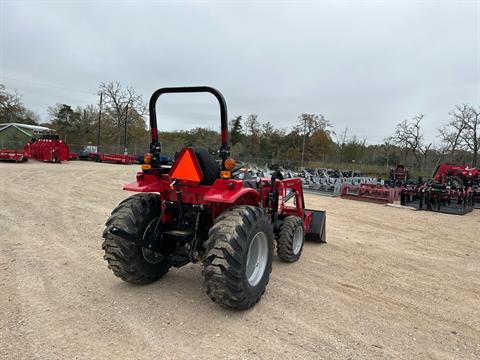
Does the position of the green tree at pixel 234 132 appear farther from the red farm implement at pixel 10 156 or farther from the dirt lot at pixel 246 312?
the red farm implement at pixel 10 156

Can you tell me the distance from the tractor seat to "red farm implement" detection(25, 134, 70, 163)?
23682 millimetres

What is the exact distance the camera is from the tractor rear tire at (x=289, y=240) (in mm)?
5250

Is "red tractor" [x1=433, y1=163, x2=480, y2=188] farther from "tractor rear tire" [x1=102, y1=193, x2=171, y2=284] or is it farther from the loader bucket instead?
"tractor rear tire" [x1=102, y1=193, x2=171, y2=284]

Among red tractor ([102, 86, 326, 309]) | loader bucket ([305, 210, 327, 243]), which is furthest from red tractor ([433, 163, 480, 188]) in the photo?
red tractor ([102, 86, 326, 309])

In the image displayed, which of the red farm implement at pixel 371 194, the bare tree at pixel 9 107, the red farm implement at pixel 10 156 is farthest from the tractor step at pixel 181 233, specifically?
the bare tree at pixel 9 107

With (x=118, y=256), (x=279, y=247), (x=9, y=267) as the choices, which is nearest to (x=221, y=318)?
(x=118, y=256)

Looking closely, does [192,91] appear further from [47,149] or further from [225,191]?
[47,149]

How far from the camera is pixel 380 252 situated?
6.58 metres

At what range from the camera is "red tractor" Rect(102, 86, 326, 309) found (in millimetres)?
3373

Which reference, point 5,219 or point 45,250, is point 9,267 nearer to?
point 45,250

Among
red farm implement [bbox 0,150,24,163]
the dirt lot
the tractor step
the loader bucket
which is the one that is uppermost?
red farm implement [bbox 0,150,24,163]

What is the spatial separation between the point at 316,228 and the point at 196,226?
11.0ft

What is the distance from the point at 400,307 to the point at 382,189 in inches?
462

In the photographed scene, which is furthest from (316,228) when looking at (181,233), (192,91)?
(192,91)
